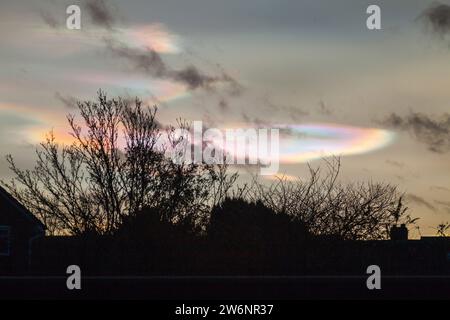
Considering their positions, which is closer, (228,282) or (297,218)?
(228,282)

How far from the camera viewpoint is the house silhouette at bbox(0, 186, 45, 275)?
104 ft

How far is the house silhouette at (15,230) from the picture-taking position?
3155 centimetres

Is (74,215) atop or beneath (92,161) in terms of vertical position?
beneath

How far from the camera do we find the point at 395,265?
20375mm

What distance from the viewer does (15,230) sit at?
1264 inches

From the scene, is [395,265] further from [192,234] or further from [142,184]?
[142,184]
